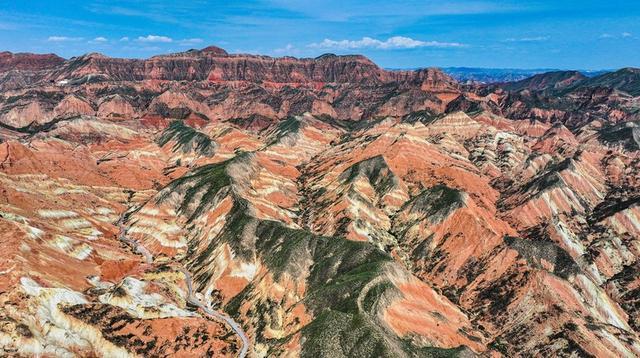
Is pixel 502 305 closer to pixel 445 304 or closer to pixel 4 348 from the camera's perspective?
pixel 445 304

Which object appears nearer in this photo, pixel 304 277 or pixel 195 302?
pixel 195 302

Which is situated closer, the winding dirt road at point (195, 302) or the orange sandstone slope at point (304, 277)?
the orange sandstone slope at point (304, 277)

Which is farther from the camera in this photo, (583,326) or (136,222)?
(136,222)

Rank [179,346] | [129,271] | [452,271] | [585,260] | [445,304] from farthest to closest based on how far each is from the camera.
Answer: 1. [585,260]
2. [452,271]
3. [129,271]
4. [445,304]
5. [179,346]

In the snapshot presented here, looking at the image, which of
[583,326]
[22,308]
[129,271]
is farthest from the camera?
[129,271]

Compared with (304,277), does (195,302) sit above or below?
below

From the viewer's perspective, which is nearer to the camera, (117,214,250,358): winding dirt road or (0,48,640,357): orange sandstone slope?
(0,48,640,357): orange sandstone slope

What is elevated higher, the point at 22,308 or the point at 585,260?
the point at 22,308

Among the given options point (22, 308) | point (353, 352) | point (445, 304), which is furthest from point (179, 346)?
point (445, 304)
